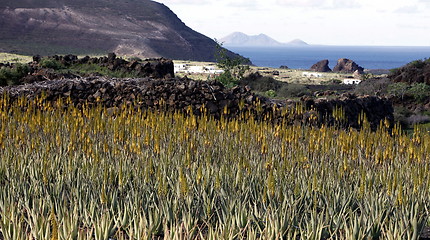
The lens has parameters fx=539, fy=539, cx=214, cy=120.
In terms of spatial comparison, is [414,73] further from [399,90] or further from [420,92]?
[420,92]

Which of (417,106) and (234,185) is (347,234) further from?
(417,106)

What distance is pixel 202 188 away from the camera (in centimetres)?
628

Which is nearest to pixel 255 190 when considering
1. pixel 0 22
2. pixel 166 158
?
pixel 166 158

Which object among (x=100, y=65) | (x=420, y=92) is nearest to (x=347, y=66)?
(x=420, y=92)

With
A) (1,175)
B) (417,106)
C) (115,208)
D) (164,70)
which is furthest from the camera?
(417,106)

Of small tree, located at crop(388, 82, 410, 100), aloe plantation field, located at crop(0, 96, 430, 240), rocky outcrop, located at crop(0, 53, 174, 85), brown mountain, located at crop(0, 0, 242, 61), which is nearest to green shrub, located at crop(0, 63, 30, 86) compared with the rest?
→ rocky outcrop, located at crop(0, 53, 174, 85)

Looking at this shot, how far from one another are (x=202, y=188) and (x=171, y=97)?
26.3 ft

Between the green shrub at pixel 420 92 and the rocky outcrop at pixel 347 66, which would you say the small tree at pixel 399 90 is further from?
the rocky outcrop at pixel 347 66

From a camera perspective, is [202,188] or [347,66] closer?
[202,188]

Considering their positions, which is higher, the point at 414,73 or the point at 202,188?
the point at 414,73

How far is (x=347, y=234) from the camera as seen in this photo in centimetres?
491

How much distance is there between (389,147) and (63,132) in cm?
582

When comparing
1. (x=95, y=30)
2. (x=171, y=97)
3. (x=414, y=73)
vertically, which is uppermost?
(x=95, y=30)

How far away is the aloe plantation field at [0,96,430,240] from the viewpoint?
5.17 m
